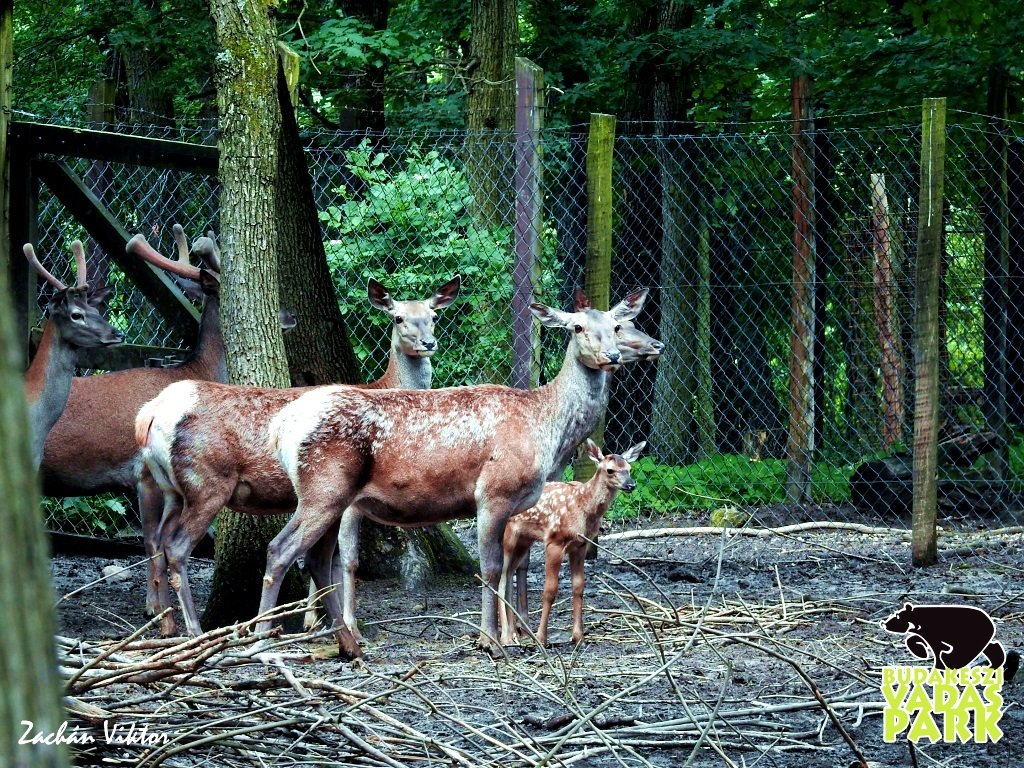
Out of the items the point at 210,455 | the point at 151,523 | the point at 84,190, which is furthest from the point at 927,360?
the point at 84,190

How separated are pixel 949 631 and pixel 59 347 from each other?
17.8ft

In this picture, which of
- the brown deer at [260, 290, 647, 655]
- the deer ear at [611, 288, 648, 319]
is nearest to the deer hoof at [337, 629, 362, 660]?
the brown deer at [260, 290, 647, 655]

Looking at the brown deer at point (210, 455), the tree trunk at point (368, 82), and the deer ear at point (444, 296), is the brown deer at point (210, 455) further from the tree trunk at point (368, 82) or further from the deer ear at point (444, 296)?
the tree trunk at point (368, 82)

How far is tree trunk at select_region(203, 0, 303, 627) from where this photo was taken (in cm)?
638

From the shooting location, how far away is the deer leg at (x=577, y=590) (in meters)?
6.05

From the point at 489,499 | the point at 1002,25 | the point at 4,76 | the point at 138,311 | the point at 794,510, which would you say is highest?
the point at 1002,25

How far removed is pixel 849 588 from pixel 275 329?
11.1ft

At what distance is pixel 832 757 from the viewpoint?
12.3 feet

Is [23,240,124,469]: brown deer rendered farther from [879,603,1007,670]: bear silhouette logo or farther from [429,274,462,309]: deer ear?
[879,603,1007,670]: bear silhouette logo

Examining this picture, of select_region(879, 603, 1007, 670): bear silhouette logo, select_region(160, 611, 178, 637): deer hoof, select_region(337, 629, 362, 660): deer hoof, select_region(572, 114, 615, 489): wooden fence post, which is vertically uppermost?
select_region(572, 114, 615, 489): wooden fence post

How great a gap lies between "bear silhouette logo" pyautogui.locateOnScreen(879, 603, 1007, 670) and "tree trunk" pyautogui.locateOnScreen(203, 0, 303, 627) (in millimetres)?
3737

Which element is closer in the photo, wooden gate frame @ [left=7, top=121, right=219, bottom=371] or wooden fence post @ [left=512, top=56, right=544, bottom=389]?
wooden gate frame @ [left=7, top=121, right=219, bottom=371]

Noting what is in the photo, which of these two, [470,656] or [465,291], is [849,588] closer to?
[470,656]

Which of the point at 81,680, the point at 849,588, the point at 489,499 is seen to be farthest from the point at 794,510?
A: the point at 81,680
